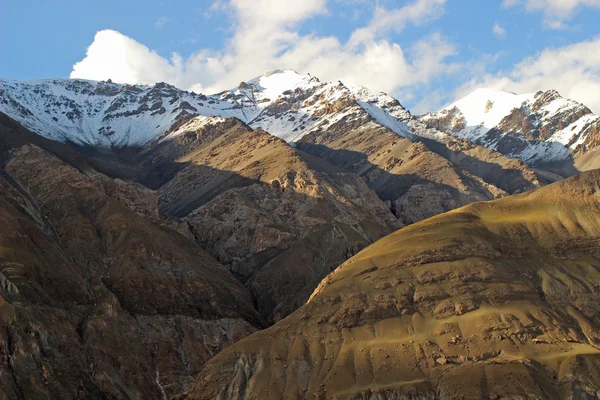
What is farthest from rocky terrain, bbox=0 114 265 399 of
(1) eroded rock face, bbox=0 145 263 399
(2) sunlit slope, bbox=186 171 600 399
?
(2) sunlit slope, bbox=186 171 600 399

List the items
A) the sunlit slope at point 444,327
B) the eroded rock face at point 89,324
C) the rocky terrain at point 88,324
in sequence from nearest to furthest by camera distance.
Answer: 1. the sunlit slope at point 444,327
2. the rocky terrain at point 88,324
3. the eroded rock face at point 89,324

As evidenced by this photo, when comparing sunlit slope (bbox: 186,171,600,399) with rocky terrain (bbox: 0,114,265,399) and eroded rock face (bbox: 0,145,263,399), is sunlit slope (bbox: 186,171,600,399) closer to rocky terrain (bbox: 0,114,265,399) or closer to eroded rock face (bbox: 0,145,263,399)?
rocky terrain (bbox: 0,114,265,399)

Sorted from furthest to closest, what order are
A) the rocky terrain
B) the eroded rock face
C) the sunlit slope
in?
1. the eroded rock face
2. the rocky terrain
3. the sunlit slope

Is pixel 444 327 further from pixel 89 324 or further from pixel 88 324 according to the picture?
pixel 88 324

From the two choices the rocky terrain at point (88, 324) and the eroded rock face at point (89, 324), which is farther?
the eroded rock face at point (89, 324)

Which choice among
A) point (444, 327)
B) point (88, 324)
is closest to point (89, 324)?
point (88, 324)

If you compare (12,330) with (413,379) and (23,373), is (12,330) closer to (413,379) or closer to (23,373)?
(23,373)

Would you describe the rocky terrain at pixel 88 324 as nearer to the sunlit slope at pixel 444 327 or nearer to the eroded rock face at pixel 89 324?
the eroded rock face at pixel 89 324

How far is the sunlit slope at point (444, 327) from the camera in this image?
134750mm

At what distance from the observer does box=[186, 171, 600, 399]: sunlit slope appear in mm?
134750

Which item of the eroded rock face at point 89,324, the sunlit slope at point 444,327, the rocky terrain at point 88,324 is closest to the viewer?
the sunlit slope at point 444,327

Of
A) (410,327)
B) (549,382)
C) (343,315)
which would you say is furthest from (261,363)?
(549,382)

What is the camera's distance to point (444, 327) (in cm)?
14875

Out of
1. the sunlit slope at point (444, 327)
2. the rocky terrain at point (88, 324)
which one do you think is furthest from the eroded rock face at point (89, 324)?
the sunlit slope at point (444, 327)
